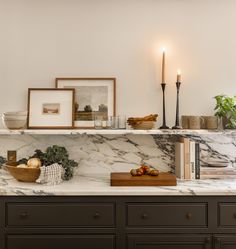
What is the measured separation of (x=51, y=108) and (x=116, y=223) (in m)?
1.04

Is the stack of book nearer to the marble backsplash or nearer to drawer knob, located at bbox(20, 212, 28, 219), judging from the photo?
the marble backsplash

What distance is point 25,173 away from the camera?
2369 mm

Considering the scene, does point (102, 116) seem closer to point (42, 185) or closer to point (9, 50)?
point (42, 185)

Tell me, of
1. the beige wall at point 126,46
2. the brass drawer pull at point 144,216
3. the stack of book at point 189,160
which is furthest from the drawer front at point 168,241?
the beige wall at point 126,46

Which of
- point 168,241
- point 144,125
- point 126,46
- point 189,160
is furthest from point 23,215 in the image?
point 126,46

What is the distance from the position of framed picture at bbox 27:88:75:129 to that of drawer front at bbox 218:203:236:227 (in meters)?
1.26

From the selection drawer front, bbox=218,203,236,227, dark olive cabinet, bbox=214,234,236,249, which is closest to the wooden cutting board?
drawer front, bbox=218,203,236,227

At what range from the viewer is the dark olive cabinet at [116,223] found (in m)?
2.18

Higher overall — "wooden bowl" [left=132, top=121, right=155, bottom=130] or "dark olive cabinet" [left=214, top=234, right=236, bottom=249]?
"wooden bowl" [left=132, top=121, right=155, bottom=130]

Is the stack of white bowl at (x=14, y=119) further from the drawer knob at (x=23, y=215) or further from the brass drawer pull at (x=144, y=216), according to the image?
the brass drawer pull at (x=144, y=216)

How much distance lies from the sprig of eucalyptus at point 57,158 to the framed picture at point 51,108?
0.19 meters

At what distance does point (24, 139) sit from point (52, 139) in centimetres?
24

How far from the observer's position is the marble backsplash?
2762mm

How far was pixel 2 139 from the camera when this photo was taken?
2.76 m
